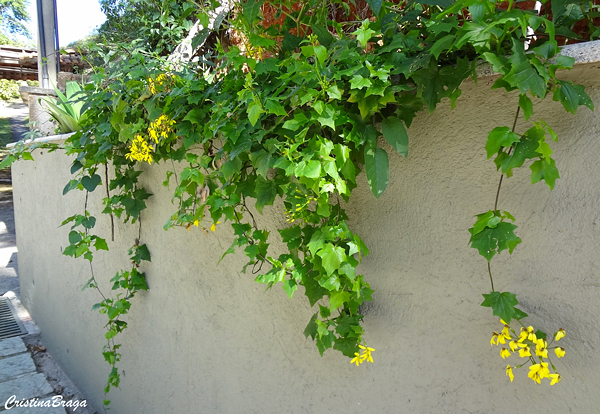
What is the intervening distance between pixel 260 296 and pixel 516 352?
1077mm

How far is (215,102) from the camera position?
1.68 metres

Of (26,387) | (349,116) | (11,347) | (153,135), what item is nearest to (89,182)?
(153,135)

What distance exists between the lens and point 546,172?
40.4 inches

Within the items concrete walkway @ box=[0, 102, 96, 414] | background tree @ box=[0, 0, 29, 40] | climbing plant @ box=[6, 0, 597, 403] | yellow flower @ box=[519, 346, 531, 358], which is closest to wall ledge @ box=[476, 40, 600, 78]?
climbing plant @ box=[6, 0, 597, 403]

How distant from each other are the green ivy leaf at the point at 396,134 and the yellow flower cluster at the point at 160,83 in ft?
3.59

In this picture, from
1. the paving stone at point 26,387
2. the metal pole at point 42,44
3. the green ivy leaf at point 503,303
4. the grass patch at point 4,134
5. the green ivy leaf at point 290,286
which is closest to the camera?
the green ivy leaf at point 503,303

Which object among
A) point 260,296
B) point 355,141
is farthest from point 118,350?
point 355,141

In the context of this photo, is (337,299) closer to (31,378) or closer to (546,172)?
(546,172)

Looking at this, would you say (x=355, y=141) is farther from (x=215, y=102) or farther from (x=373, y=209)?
(x=215, y=102)

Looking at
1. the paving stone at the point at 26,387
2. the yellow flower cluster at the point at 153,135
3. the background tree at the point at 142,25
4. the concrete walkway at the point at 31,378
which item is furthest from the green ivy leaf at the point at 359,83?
the paving stone at the point at 26,387

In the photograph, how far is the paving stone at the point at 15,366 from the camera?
13.8 ft

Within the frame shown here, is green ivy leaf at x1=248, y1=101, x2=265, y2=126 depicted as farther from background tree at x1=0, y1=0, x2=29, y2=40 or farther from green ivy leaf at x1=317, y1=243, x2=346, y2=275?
background tree at x1=0, y1=0, x2=29, y2=40

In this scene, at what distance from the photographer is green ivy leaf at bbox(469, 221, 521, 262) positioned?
1024mm

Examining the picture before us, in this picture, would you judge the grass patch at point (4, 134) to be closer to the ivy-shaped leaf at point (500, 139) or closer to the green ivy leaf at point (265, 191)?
the green ivy leaf at point (265, 191)
